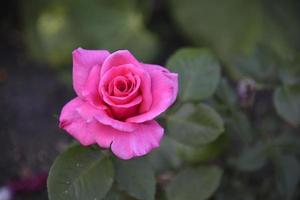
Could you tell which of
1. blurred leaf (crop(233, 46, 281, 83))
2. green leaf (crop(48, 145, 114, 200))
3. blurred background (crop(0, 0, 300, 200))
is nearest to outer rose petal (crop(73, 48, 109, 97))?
green leaf (crop(48, 145, 114, 200))

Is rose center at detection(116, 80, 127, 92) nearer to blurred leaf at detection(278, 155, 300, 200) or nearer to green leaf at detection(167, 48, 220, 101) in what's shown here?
green leaf at detection(167, 48, 220, 101)

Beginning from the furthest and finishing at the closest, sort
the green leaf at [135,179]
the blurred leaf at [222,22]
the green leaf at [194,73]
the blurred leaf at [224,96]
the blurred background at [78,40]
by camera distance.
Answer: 1. the blurred leaf at [222,22]
2. the blurred background at [78,40]
3. the blurred leaf at [224,96]
4. the green leaf at [194,73]
5. the green leaf at [135,179]

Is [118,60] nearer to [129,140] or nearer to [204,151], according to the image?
[129,140]

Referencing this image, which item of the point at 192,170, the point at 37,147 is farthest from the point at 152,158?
the point at 37,147

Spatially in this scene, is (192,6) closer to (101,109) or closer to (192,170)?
(192,170)

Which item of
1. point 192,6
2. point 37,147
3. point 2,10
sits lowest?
point 37,147

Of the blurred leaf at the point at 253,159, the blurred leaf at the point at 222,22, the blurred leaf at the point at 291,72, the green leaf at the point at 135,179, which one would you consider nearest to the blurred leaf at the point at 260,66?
the blurred leaf at the point at 291,72

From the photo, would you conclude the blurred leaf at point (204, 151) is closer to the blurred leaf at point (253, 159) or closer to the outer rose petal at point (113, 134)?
the blurred leaf at point (253, 159)
